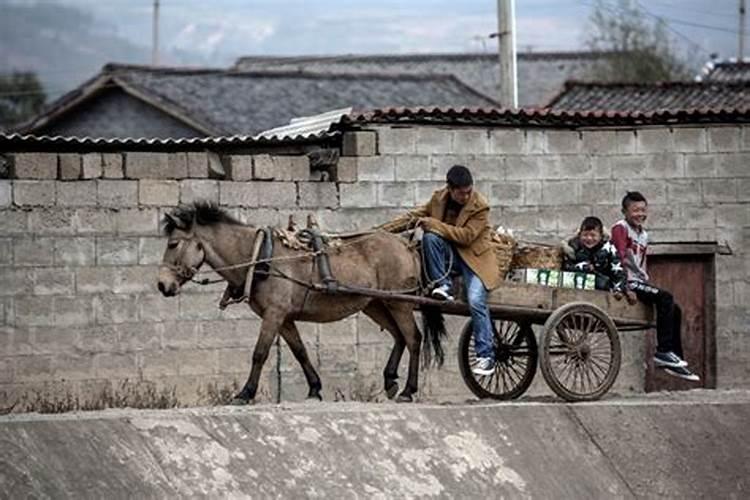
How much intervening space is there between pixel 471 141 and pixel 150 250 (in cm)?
347

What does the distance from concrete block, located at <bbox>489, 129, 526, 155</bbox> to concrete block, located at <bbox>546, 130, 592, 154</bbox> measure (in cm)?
37

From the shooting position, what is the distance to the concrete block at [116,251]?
55.2ft

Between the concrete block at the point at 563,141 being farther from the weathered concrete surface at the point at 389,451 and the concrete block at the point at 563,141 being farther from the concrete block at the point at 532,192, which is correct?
the weathered concrete surface at the point at 389,451

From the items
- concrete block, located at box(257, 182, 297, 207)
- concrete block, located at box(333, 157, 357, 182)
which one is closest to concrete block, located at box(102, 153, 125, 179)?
concrete block, located at box(257, 182, 297, 207)

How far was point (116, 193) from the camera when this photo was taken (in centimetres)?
1688

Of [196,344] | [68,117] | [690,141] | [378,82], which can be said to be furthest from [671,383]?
[378,82]

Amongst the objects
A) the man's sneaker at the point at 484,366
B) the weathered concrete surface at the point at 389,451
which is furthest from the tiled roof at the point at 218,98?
the weathered concrete surface at the point at 389,451

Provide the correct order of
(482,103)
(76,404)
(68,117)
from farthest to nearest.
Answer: (482,103)
(68,117)
(76,404)

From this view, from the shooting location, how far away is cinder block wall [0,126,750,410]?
653 inches

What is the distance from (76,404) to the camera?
16016 mm

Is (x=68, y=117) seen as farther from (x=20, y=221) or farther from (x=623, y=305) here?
(x=623, y=305)

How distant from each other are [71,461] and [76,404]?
4.40m

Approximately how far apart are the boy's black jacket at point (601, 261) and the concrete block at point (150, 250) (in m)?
4.06

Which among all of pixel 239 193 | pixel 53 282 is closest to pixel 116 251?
pixel 53 282
